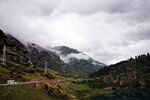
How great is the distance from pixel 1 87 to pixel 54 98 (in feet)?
164

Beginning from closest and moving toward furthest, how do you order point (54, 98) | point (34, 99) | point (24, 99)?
1. point (24, 99)
2. point (34, 99)
3. point (54, 98)

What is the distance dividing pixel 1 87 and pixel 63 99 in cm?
6504

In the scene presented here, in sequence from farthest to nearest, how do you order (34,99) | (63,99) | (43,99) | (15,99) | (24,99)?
(63,99), (43,99), (34,99), (24,99), (15,99)

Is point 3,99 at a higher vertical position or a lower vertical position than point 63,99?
higher

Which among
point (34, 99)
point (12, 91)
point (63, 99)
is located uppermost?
point (12, 91)

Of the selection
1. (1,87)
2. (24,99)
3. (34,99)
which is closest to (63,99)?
(34,99)

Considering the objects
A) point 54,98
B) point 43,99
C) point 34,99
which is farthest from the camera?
point 54,98

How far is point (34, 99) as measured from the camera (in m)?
89.2

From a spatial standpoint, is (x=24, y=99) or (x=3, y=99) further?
(x=24, y=99)

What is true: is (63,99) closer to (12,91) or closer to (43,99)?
(43,99)

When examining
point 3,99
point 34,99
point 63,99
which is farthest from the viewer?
point 63,99

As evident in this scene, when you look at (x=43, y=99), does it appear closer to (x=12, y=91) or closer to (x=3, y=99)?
(x=12, y=91)

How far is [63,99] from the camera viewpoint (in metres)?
132

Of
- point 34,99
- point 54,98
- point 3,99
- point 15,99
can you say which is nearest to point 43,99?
point 34,99
